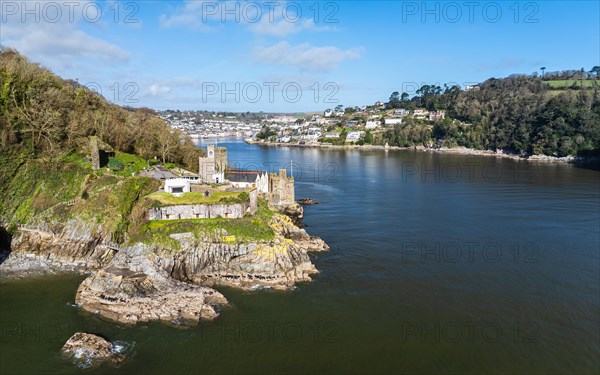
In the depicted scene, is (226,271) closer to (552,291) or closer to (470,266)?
(470,266)

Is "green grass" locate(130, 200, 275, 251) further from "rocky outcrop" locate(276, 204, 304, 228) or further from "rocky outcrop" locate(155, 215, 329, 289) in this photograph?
"rocky outcrop" locate(276, 204, 304, 228)

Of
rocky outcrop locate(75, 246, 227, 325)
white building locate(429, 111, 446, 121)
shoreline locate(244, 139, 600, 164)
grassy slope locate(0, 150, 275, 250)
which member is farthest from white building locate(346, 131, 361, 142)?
rocky outcrop locate(75, 246, 227, 325)

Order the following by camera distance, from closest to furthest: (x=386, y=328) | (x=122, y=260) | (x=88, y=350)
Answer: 1. (x=88, y=350)
2. (x=386, y=328)
3. (x=122, y=260)

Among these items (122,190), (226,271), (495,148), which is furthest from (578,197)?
(495,148)

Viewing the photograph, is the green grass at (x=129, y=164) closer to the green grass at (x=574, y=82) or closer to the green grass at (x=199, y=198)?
the green grass at (x=199, y=198)

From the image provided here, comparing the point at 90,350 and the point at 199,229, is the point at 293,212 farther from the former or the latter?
the point at 90,350
